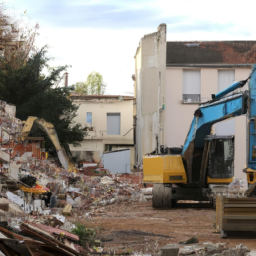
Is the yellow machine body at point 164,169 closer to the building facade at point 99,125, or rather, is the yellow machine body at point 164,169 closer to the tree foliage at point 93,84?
the building facade at point 99,125

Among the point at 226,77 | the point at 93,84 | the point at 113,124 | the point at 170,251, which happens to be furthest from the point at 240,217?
the point at 93,84

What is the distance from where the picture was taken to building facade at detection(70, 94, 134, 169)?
148ft

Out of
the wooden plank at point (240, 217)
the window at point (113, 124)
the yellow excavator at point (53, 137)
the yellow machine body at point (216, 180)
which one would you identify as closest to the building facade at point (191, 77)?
the yellow excavator at point (53, 137)

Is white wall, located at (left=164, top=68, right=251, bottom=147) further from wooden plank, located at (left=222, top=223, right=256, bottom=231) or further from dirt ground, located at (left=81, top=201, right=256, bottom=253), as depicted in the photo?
wooden plank, located at (left=222, top=223, right=256, bottom=231)

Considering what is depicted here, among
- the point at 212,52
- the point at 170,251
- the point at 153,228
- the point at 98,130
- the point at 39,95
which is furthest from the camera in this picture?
the point at 98,130

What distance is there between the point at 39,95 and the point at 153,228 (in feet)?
75.0

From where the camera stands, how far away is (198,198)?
56.0 ft

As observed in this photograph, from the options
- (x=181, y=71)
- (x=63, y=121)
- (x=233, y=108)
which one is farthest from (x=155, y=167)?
(x=63, y=121)

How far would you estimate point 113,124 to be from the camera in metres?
45.8

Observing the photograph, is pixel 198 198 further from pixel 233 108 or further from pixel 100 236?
pixel 100 236

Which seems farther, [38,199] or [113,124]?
[113,124]

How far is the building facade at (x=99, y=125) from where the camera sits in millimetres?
45188

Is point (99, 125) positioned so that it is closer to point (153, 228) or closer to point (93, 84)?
point (93, 84)

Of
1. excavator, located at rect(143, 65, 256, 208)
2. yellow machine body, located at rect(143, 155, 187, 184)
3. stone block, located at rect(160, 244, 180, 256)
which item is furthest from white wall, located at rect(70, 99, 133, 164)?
stone block, located at rect(160, 244, 180, 256)
